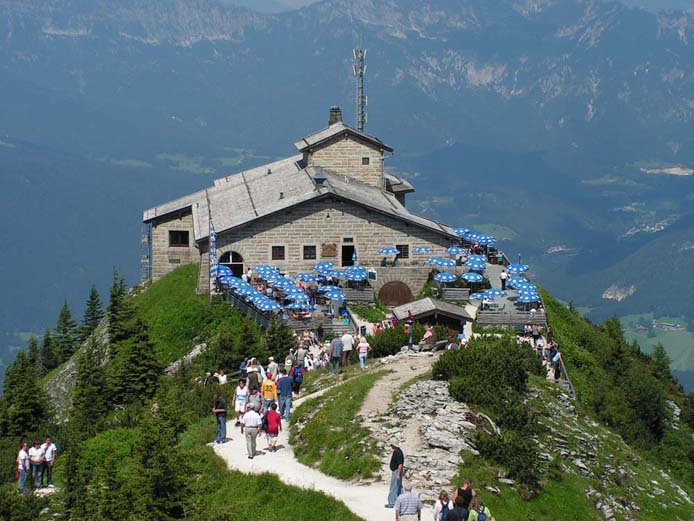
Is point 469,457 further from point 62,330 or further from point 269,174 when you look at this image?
point 62,330

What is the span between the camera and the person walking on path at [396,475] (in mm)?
31141

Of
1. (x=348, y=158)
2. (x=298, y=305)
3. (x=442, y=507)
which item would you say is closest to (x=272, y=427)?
(x=442, y=507)

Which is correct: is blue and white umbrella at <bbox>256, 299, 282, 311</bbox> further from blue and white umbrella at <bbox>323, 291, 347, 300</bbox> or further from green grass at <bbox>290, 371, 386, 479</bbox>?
green grass at <bbox>290, 371, 386, 479</bbox>

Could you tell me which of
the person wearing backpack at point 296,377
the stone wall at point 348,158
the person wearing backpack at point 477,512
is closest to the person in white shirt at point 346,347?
the person wearing backpack at point 296,377

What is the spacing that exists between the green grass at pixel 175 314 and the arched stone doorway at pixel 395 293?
29.6 feet

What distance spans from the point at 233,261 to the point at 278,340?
17.7 m

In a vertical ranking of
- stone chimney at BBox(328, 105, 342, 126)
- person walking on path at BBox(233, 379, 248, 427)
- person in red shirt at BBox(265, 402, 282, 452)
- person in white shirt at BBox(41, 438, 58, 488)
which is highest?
stone chimney at BBox(328, 105, 342, 126)

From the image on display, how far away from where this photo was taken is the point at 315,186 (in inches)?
2913

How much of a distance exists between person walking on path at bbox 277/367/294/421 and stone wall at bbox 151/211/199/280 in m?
47.0

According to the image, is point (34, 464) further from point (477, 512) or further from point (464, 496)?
point (477, 512)

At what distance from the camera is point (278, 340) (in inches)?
2071

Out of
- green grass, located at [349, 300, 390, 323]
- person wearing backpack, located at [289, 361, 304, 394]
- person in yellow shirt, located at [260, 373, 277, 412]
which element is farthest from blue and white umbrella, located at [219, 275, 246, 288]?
person in yellow shirt, located at [260, 373, 277, 412]

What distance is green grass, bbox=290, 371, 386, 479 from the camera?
34.3 m

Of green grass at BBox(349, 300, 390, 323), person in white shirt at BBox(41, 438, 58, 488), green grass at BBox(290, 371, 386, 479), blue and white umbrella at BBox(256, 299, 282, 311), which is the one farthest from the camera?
green grass at BBox(349, 300, 390, 323)
